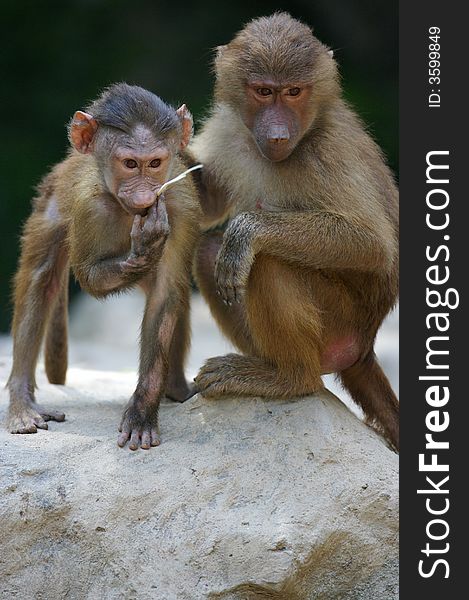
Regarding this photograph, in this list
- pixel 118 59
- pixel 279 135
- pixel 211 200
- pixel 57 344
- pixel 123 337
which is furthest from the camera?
pixel 118 59

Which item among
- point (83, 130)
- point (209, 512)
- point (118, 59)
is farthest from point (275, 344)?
point (118, 59)

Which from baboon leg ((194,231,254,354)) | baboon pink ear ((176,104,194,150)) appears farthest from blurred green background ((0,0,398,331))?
baboon pink ear ((176,104,194,150))

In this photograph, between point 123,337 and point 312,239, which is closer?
point 312,239

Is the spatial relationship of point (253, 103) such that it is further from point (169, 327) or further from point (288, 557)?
point (288, 557)

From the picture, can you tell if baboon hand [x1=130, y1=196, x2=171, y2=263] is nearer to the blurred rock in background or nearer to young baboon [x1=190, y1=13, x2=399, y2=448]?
young baboon [x1=190, y1=13, x2=399, y2=448]

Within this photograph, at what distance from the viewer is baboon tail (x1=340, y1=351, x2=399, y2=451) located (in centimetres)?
559

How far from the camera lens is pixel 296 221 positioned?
5.04 meters

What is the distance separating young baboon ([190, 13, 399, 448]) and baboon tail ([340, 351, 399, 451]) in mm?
17

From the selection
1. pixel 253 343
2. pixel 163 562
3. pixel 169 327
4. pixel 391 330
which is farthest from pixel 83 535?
pixel 391 330

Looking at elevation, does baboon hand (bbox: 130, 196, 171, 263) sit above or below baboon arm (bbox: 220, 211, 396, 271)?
below

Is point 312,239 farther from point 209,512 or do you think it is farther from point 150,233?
point 209,512

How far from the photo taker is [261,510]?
455cm

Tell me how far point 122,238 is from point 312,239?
3.10 feet

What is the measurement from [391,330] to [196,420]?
18.8 ft
